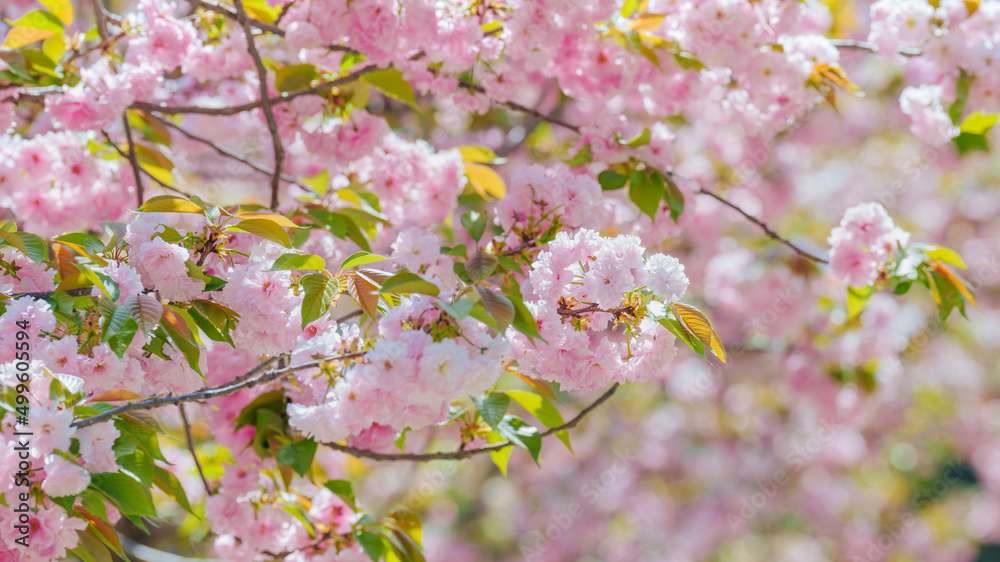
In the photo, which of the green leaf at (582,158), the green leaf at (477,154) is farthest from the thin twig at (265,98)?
the green leaf at (582,158)

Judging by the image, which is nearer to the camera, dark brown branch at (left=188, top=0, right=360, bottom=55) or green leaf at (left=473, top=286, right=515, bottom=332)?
green leaf at (left=473, top=286, right=515, bottom=332)

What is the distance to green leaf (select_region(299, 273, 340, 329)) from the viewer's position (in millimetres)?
993

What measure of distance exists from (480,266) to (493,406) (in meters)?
0.29

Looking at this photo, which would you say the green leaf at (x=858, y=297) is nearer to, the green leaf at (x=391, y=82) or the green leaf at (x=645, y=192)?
the green leaf at (x=645, y=192)

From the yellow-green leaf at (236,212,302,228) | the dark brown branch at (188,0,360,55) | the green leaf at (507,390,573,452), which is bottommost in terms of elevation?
the green leaf at (507,390,573,452)

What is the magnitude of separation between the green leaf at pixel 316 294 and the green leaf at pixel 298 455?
0.42 m

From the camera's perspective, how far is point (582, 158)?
1746 mm

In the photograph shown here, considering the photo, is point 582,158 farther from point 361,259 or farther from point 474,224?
point 361,259

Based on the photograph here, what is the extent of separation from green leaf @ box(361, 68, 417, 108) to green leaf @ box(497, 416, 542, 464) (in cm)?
81

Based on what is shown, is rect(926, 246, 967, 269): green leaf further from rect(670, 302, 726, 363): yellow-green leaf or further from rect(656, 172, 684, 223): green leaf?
rect(670, 302, 726, 363): yellow-green leaf

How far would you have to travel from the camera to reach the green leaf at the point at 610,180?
1682 millimetres

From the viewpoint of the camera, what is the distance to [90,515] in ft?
3.48

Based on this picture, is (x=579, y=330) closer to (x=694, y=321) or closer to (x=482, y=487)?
(x=694, y=321)

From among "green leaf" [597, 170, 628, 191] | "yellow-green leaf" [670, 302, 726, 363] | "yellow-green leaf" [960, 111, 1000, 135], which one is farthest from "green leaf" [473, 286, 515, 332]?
"yellow-green leaf" [960, 111, 1000, 135]
